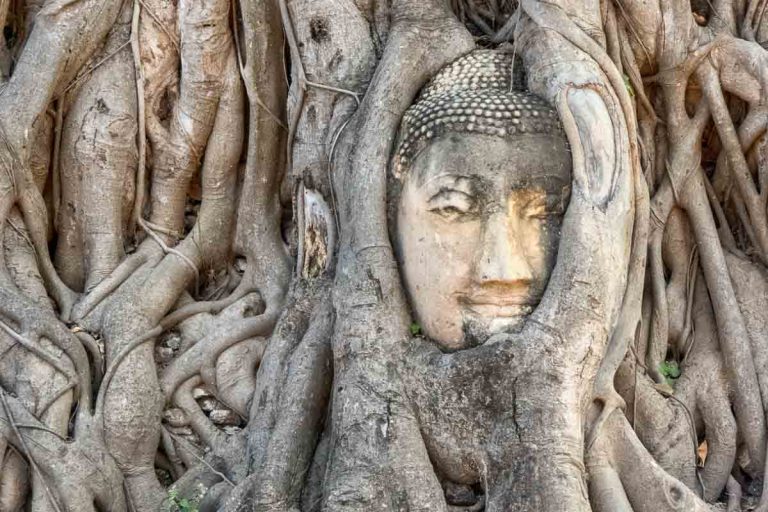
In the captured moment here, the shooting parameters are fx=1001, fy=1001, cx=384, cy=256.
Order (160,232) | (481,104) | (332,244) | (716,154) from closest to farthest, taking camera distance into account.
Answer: (481,104)
(332,244)
(716,154)
(160,232)

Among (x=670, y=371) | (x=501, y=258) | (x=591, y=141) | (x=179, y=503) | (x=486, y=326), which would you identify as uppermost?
(x=591, y=141)

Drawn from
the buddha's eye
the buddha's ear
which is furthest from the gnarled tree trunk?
the buddha's eye

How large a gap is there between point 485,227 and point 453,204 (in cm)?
13

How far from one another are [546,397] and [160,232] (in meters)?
2.08

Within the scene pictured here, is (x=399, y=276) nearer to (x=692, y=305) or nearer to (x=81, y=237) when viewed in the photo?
(x=692, y=305)

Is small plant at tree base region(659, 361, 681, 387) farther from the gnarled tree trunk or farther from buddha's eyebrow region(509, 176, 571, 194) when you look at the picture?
buddha's eyebrow region(509, 176, 571, 194)

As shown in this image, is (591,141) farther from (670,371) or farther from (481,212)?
(670,371)

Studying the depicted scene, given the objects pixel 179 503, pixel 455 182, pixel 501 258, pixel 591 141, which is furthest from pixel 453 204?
pixel 179 503

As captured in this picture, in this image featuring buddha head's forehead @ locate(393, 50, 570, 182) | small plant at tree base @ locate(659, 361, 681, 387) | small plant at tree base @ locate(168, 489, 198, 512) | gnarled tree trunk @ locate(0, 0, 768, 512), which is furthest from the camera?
small plant at tree base @ locate(659, 361, 681, 387)

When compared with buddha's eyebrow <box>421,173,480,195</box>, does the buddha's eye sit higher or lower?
lower

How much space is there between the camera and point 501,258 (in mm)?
3213

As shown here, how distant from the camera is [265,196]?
4438 mm

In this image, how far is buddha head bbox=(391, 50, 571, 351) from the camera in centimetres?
325

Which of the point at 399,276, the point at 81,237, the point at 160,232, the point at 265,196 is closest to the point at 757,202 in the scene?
the point at 399,276
